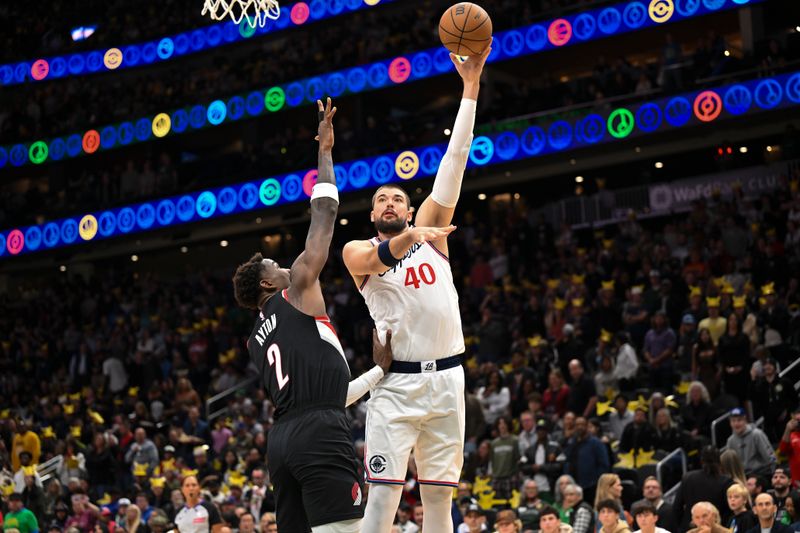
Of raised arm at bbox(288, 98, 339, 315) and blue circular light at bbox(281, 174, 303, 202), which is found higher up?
blue circular light at bbox(281, 174, 303, 202)

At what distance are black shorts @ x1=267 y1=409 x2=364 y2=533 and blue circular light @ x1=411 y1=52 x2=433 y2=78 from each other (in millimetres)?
23751

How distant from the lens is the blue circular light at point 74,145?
3416 cm

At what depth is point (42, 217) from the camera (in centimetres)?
3300

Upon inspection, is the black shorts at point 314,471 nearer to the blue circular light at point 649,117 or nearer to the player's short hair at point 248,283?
the player's short hair at point 248,283

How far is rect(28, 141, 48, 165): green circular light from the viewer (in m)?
34.5

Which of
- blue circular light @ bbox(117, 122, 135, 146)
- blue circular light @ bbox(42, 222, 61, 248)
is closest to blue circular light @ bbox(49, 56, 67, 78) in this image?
blue circular light @ bbox(117, 122, 135, 146)

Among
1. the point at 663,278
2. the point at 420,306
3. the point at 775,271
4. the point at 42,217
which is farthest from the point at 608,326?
the point at 42,217

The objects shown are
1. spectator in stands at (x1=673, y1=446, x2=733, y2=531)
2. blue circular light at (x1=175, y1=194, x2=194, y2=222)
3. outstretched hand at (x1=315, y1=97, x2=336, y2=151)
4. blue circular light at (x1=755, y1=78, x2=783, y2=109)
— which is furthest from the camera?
blue circular light at (x1=175, y1=194, x2=194, y2=222)

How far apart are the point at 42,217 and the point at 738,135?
19.8 m

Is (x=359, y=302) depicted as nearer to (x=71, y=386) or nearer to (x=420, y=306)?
(x=71, y=386)

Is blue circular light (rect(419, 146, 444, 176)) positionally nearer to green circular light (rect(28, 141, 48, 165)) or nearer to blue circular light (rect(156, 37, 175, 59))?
blue circular light (rect(156, 37, 175, 59))

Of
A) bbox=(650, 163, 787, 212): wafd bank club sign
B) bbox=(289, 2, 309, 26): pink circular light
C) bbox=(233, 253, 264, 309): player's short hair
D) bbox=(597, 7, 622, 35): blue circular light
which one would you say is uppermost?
bbox=(289, 2, 309, 26): pink circular light

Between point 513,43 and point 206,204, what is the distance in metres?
9.35

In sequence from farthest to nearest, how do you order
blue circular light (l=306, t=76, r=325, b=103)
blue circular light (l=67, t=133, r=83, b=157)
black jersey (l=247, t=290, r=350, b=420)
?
blue circular light (l=67, t=133, r=83, b=157) < blue circular light (l=306, t=76, r=325, b=103) < black jersey (l=247, t=290, r=350, b=420)
